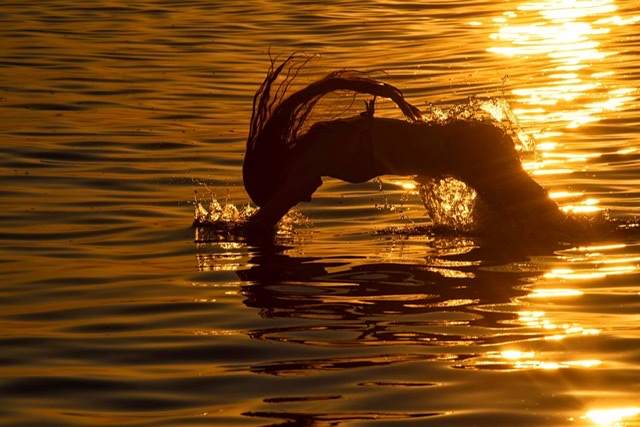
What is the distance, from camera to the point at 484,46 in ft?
71.9

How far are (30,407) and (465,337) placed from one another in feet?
7.55

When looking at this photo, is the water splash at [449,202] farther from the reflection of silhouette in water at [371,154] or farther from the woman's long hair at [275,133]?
the woman's long hair at [275,133]

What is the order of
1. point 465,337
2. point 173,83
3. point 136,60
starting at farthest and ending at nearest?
point 136,60 → point 173,83 → point 465,337

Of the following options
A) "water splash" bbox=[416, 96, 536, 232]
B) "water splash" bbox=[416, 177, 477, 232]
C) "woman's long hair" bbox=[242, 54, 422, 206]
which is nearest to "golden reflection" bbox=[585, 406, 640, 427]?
"woman's long hair" bbox=[242, 54, 422, 206]

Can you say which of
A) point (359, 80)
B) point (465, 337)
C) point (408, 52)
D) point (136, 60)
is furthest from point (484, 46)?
point (465, 337)

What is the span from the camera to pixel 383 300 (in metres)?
9.14

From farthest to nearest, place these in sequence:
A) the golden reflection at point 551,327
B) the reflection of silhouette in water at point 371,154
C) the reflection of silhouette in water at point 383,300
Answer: the reflection of silhouette in water at point 371,154 → the reflection of silhouette in water at point 383,300 → the golden reflection at point 551,327

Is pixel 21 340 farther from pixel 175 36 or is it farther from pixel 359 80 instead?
pixel 175 36

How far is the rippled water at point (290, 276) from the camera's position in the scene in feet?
23.5

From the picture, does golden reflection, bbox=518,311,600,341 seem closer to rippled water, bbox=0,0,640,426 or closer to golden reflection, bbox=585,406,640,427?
rippled water, bbox=0,0,640,426

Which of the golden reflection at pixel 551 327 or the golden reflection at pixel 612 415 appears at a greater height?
the golden reflection at pixel 551 327

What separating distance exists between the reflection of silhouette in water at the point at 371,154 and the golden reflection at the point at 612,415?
3.78m

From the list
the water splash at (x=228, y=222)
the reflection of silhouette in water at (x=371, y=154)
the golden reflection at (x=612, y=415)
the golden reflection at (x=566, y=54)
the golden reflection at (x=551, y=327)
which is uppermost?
the golden reflection at (x=566, y=54)

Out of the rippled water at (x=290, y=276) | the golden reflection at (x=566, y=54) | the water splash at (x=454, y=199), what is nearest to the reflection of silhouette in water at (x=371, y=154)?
the water splash at (x=454, y=199)
